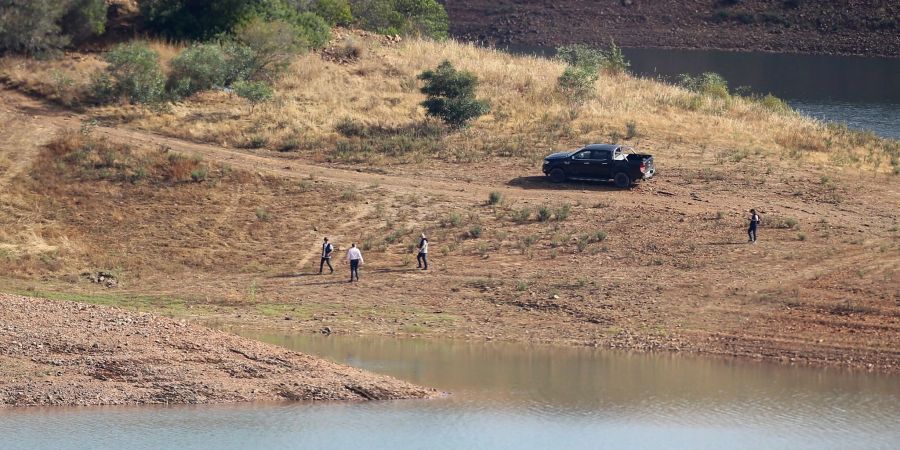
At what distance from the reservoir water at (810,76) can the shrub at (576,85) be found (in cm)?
1702

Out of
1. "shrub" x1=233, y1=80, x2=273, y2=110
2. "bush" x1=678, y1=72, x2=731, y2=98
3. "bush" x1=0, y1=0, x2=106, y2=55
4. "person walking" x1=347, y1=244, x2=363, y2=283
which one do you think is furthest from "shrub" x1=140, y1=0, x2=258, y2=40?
"person walking" x1=347, y1=244, x2=363, y2=283

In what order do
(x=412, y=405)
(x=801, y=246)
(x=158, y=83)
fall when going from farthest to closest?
(x=158, y=83)
(x=801, y=246)
(x=412, y=405)

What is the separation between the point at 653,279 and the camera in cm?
3656

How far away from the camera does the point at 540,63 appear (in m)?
62.1

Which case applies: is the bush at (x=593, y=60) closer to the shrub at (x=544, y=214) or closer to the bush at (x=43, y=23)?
the shrub at (x=544, y=214)

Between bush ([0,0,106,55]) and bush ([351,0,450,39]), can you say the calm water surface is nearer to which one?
bush ([0,0,106,55])

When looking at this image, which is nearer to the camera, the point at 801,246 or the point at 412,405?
the point at 412,405

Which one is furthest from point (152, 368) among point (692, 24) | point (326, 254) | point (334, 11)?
point (692, 24)

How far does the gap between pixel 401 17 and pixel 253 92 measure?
25017mm

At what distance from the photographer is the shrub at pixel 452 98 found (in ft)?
163

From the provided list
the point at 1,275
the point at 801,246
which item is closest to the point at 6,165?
the point at 1,275

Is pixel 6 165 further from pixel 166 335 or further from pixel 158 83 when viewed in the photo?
pixel 166 335

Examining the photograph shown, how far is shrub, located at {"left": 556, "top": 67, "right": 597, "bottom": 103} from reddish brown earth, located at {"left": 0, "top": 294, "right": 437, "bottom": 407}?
27.6 m

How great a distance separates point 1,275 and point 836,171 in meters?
27.5
